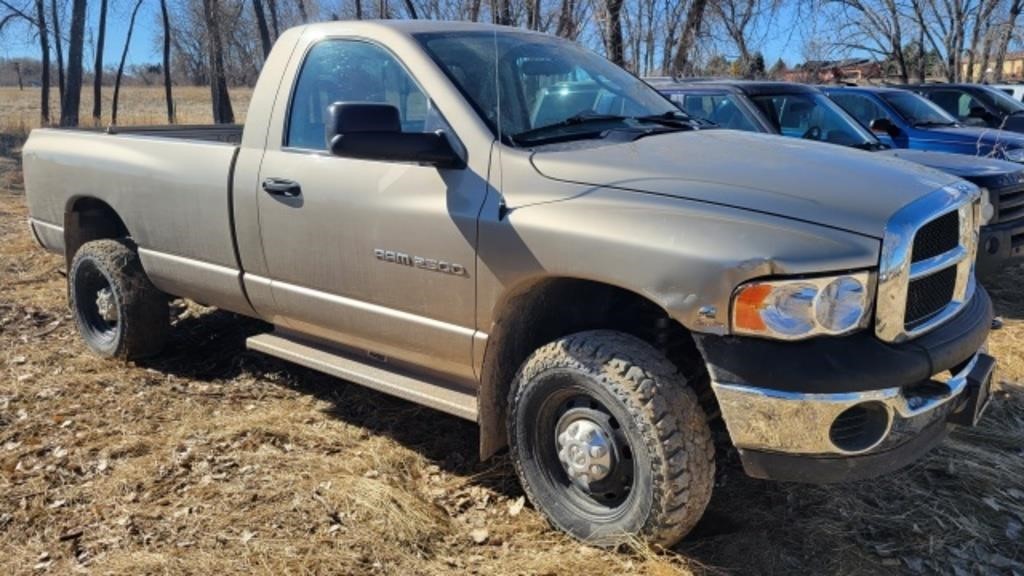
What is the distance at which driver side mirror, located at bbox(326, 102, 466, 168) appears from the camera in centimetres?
323

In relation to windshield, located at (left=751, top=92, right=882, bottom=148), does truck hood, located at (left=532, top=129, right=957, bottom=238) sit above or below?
below

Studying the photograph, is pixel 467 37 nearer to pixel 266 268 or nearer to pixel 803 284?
pixel 266 268

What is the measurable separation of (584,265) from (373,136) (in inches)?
36.4

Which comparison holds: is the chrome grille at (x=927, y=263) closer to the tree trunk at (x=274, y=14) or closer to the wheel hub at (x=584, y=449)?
the wheel hub at (x=584, y=449)

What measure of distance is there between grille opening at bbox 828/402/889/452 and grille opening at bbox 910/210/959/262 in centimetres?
52

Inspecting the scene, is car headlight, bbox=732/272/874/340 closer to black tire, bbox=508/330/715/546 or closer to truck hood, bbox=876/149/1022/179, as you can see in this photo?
black tire, bbox=508/330/715/546

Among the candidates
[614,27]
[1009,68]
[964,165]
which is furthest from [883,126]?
[1009,68]

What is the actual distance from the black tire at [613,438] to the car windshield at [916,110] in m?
7.60

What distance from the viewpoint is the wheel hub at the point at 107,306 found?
5375 mm

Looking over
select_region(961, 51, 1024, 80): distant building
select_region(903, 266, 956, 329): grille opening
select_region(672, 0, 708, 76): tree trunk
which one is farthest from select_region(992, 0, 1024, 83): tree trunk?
select_region(903, 266, 956, 329): grille opening

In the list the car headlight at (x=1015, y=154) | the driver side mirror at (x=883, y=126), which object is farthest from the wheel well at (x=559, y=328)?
the car headlight at (x=1015, y=154)

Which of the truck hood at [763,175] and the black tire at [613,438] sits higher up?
the truck hood at [763,175]

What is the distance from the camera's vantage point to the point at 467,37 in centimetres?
395

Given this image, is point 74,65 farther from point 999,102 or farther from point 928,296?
point 928,296
